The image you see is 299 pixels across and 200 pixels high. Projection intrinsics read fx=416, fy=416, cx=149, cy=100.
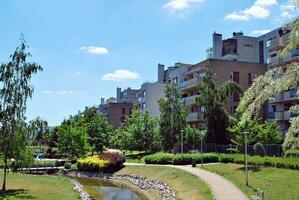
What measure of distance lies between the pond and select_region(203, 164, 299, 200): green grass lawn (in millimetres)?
7055

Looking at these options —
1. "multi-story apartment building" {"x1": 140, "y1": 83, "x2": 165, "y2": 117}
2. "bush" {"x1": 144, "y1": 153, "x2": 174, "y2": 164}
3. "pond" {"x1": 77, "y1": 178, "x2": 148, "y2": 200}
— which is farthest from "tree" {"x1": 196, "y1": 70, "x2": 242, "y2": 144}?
"multi-story apartment building" {"x1": 140, "y1": 83, "x2": 165, "y2": 117}

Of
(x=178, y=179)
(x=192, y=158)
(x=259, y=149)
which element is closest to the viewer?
(x=178, y=179)

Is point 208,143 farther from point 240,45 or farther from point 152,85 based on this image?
point 152,85

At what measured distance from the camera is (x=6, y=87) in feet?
91.7

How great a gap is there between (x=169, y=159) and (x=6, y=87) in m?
22.4

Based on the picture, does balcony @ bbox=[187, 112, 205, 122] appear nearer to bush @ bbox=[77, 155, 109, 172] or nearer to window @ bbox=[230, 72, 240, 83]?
window @ bbox=[230, 72, 240, 83]

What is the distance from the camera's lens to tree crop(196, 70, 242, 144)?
50.8 m

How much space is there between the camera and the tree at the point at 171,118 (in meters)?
57.8

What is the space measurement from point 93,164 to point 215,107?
16177 millimetres

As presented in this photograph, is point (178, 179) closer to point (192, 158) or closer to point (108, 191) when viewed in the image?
point (108, 191)

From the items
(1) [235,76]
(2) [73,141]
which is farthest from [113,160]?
(1) [235,76]

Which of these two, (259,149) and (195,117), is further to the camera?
(195,117)

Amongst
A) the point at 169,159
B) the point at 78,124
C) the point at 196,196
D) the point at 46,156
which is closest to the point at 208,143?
the point at 169,159

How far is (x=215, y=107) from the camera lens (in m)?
50.7
